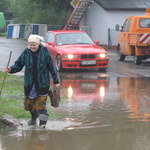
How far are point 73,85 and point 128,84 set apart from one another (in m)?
1.58

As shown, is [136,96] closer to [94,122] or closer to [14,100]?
[14,100]

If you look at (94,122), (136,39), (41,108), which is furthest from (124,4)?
(41,108)

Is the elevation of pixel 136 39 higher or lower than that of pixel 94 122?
higher

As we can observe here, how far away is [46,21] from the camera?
156ft

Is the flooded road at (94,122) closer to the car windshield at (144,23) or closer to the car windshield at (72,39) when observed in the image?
the car windshield at (72,39)

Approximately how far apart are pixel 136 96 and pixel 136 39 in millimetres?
9793

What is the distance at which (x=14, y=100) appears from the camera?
1141 centimetres

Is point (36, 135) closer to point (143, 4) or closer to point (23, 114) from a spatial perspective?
point (23, 114)

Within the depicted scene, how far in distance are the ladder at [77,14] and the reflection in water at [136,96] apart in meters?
22.8

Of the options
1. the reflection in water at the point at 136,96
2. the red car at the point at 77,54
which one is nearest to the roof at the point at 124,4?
the red car at the point at 77,54

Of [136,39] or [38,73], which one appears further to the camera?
[136,39]

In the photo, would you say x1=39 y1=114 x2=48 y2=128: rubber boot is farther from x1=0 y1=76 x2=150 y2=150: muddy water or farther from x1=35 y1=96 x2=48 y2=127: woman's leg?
x1=0 y1=76 x2=150 y2=150: muddy water

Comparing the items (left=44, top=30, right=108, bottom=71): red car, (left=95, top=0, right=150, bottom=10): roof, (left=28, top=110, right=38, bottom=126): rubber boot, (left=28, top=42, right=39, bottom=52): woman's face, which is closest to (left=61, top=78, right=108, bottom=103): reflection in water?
(left=44, top=30, right=108, bottom=71): red car

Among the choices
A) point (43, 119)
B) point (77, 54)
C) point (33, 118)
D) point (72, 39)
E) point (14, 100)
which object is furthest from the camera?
point (72, 39)
